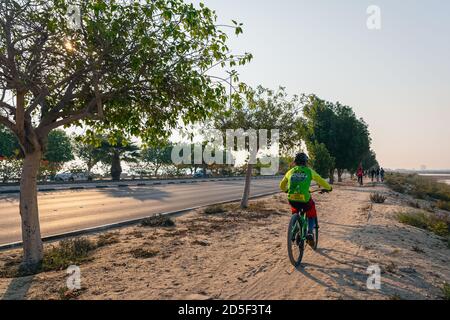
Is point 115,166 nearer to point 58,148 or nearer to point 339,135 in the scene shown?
point 58,148

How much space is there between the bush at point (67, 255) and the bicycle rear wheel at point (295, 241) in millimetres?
3925

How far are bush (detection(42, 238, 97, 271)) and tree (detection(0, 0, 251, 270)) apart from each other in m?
0.33

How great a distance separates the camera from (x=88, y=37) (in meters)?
6.37

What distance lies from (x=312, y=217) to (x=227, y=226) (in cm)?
435

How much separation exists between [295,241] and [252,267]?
856 millimetres

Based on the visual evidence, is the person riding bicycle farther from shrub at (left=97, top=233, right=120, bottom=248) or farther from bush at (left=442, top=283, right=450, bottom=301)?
shrub at (left=97, top=233, right=120, bottom=248)

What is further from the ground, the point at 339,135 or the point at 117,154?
the point at 339,135

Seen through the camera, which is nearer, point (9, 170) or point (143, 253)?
point (143, 253)

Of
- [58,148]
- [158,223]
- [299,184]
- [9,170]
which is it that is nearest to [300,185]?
[299,184]

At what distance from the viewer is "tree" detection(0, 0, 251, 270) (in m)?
5.98

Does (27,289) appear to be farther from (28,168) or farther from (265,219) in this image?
(265,219)

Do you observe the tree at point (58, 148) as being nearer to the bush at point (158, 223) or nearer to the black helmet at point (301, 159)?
the bush at point (158, 223)

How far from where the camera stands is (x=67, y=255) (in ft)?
22.9

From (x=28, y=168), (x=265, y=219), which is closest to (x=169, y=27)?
(x=28, y=168)
